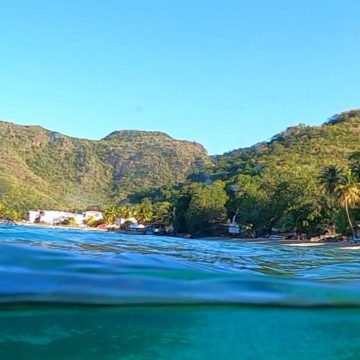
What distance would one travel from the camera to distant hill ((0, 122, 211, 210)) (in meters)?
149

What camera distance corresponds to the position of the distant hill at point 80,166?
149 meters

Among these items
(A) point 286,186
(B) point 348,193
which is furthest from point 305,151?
(B) point 348,193

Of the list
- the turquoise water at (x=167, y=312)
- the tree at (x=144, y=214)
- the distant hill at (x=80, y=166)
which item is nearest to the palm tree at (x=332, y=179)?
the turquoise water at (x=167, y=312)

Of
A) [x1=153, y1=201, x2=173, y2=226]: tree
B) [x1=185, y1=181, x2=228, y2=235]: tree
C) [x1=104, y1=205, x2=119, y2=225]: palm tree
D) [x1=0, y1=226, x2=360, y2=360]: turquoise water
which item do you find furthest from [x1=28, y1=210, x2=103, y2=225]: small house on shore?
[x1=0, y1=226, x2=360, y2=360]: turquoise water

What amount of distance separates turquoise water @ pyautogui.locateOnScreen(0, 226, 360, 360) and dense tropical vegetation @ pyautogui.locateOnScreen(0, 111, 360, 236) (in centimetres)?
4585

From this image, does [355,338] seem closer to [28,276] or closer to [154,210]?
[28,276]

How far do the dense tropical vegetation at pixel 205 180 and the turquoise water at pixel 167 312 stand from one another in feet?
150

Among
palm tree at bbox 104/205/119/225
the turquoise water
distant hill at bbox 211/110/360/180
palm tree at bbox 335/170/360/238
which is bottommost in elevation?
the turquoise water

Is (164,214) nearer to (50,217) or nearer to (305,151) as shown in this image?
(50,217)

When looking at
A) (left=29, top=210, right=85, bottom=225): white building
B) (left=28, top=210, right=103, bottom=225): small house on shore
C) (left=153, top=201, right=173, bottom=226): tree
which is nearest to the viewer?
(left=153, top=201, right=173, bottom=226): tree

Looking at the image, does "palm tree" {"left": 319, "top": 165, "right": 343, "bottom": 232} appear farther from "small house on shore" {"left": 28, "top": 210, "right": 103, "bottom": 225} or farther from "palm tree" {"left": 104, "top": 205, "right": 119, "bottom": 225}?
"palm tree" {"left": 104, "top": 205, "right": 119, "bottom": 225}

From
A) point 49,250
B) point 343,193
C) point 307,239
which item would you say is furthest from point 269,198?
point 49,250

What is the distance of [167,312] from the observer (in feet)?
15.5

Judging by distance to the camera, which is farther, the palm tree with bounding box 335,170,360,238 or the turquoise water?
the palm tree with bounding box 335,170,360,238
